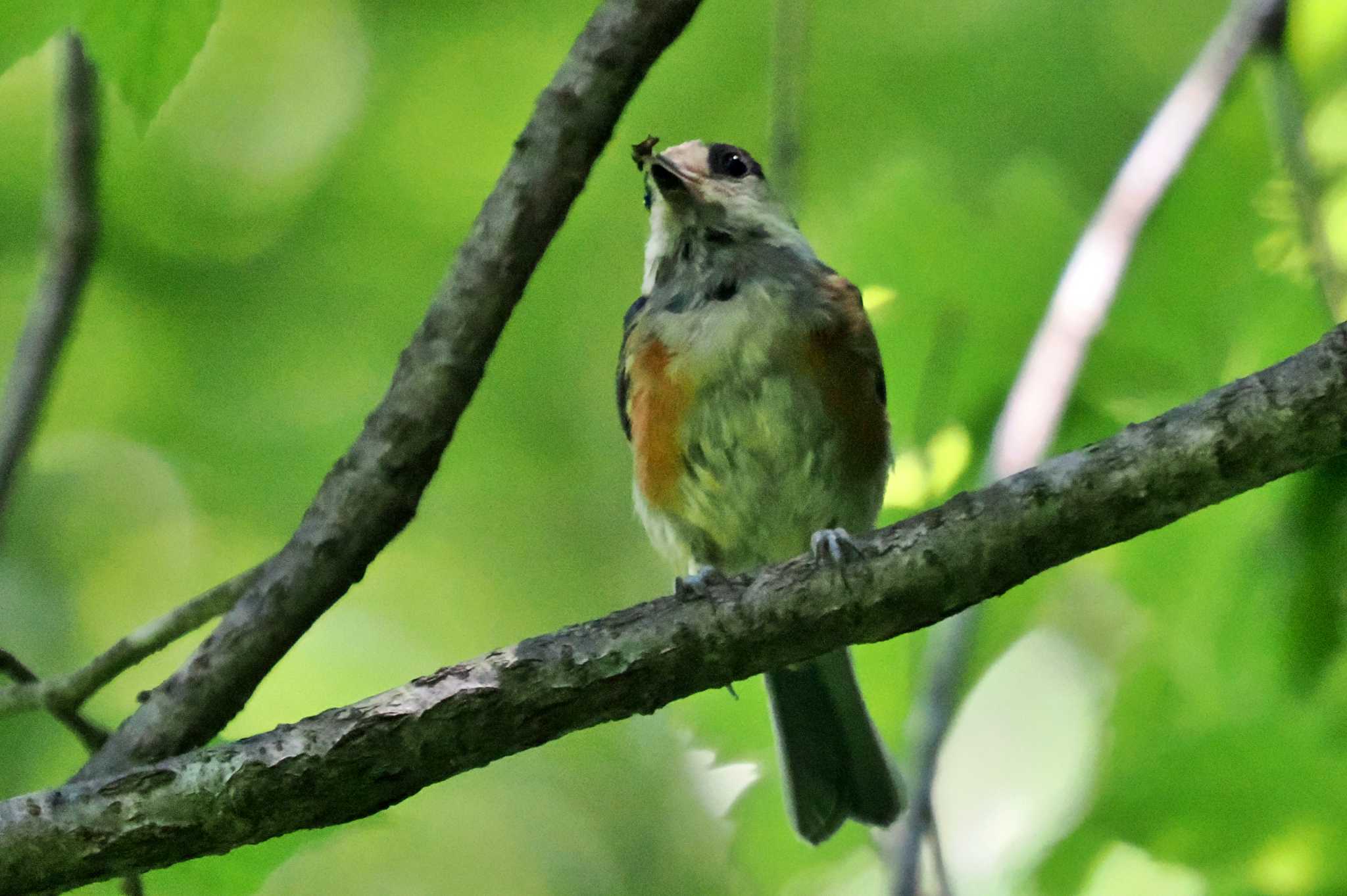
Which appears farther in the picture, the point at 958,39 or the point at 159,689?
the point at 958,39

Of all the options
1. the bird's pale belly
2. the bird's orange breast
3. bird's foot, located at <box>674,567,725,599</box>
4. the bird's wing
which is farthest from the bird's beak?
bird's foot, located at <box>674,567,725,599</box>

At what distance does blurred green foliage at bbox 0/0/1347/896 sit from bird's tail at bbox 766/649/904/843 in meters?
0.18

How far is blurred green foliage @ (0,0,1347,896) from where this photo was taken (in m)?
4.08

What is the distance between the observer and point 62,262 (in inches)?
184

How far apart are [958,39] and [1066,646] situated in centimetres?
310

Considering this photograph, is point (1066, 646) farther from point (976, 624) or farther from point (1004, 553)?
point (1004, 553)

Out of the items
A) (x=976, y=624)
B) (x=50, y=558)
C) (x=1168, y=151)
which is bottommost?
(x=976, y=624)

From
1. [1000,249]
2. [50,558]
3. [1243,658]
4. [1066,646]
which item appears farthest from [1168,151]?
[50,558]

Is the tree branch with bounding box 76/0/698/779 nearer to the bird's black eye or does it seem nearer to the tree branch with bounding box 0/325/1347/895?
the tree branch with bounding box 0/325/1347/895

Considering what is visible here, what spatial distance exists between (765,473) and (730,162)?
1442 millimetres

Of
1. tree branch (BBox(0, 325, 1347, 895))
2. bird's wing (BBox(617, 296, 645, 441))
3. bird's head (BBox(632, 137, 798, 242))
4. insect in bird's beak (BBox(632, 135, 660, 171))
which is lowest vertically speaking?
tree branch (BBox(0, 325, 1347, 895))

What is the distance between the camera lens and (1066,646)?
7215mm

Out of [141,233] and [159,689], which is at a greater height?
[141,233]

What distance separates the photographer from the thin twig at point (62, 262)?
14.5 ft
